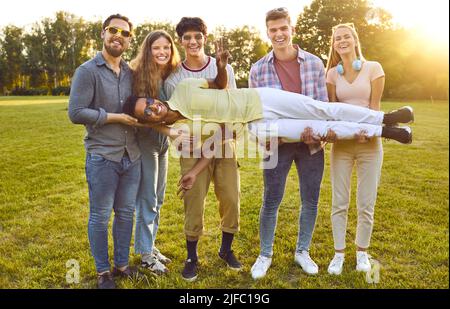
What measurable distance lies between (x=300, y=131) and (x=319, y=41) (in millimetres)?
Result: 18747

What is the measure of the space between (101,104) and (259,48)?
34.2 metres

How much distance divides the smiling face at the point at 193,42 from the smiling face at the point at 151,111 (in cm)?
54

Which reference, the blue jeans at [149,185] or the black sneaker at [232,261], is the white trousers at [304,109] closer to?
the blue jeans at [149,185]

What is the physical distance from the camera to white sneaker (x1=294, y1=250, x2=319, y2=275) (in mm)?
3670

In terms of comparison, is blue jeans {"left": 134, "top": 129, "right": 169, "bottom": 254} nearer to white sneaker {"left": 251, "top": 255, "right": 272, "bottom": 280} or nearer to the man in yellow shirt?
the man in yellow shirt

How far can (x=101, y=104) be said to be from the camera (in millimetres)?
3088

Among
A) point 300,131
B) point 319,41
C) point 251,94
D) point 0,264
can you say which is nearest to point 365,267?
point 300,131

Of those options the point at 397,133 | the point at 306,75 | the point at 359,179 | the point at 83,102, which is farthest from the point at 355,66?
the point at 83,102

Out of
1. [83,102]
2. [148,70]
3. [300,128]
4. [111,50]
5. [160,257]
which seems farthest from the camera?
[160,257]

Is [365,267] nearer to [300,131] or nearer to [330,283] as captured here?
[330,283]

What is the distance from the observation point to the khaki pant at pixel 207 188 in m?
3.44

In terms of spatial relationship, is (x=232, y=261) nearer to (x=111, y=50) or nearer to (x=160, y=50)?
(x=160, y=50)

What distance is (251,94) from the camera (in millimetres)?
3428

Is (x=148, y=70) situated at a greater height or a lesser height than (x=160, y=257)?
greater
